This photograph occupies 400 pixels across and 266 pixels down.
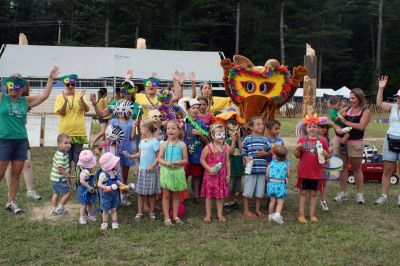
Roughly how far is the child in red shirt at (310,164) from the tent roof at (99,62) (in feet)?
62.7

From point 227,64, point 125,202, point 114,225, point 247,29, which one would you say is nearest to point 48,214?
point 125,202

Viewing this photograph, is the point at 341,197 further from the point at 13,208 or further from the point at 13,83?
the point at 13,83

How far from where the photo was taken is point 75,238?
507 centimetres

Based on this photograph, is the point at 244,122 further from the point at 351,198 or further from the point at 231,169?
the point at 351,198

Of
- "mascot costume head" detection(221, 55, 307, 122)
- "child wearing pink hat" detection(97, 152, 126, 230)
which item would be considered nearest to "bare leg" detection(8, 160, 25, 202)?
"child wearing pink hat" detection(97, 152, 126, 230)

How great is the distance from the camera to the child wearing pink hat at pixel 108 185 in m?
5.34

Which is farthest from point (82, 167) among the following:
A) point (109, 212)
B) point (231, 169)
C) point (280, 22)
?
point (280, 22)

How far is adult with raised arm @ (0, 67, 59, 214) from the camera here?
18.9ft

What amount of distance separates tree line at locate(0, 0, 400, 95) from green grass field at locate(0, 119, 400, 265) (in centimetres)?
3447

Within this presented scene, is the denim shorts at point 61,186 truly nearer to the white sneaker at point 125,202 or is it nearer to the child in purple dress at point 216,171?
the white sneaker at point 125,202

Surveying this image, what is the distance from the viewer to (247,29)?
42531 millimetres

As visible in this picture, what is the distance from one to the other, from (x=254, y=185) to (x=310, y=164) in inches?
30.7

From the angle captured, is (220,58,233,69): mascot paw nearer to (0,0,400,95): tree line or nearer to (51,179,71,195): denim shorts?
(51,179,71,195): denim shorts

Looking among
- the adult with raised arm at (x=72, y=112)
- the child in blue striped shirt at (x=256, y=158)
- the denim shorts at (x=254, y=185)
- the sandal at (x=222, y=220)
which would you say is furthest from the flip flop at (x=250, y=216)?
the adult with raised arm at (x=72, y=112)
